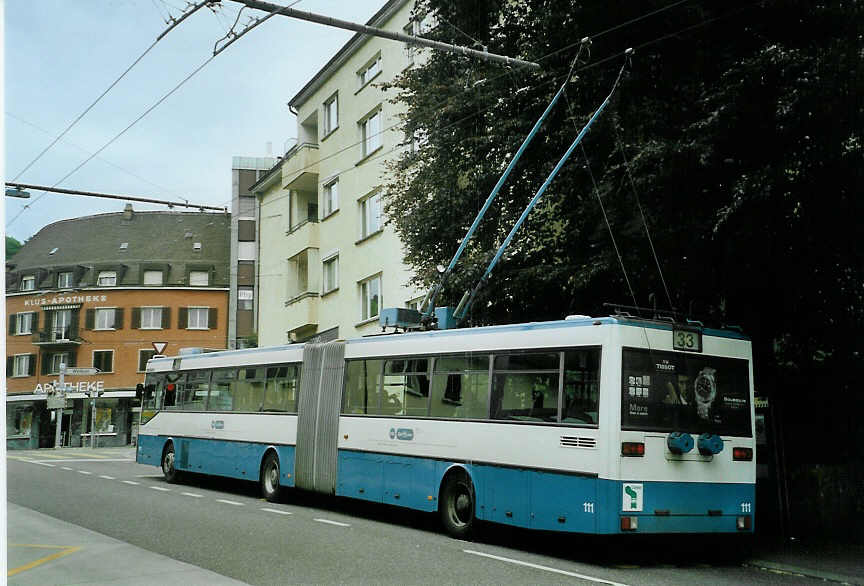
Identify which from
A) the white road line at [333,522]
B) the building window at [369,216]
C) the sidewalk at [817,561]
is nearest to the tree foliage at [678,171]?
the sidewalk at [817,561]

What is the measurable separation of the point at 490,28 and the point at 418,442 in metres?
7.70

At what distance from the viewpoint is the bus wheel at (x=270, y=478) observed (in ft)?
57.9

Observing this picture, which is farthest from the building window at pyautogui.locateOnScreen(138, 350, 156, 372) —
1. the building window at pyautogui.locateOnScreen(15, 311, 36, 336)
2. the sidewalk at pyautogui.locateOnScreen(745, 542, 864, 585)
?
the sidewalk at pyautogui.locateOnScreen(745, 542, 864, 585)

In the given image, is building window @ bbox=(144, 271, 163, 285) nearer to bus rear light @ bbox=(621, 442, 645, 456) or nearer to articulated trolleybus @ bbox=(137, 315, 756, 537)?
articulated trolleybus @ bbox=(137, 315, 756, 537)

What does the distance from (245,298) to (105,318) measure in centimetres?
931

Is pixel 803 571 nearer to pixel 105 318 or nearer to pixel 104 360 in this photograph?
pixel 104 360

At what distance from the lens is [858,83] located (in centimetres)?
1059

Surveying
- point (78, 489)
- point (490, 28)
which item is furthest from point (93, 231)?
point (490, 28)

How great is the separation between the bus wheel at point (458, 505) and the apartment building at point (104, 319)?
173ft

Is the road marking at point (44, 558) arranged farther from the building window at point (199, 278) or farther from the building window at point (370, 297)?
the building window at point (199, 278)

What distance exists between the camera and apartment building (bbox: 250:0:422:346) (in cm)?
3072

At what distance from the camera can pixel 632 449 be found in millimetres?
10648

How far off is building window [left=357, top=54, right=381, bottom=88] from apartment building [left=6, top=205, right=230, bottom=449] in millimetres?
35082

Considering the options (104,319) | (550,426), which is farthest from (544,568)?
(104,319)
